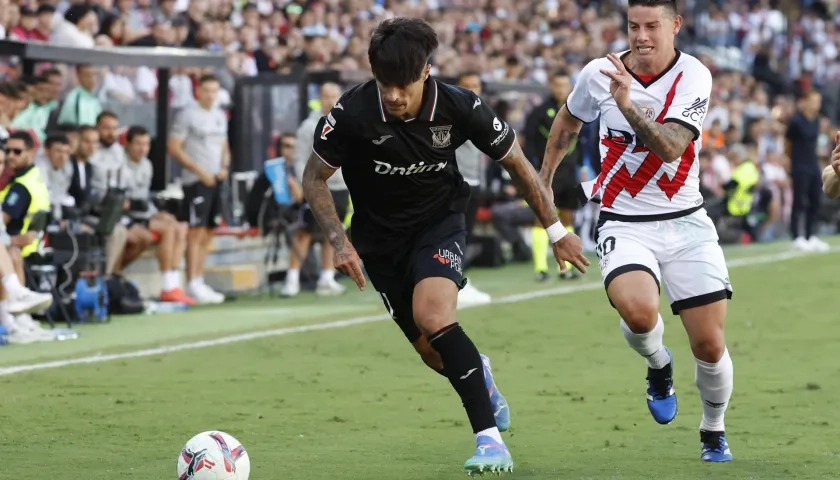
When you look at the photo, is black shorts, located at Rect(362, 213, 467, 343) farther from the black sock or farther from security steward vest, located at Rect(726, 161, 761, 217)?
security steward vest, located at Rect(726, 161, 761, 217)

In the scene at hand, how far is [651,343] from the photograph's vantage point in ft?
24.9

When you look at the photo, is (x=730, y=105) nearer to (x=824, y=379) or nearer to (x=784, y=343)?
(x=784, y=343)

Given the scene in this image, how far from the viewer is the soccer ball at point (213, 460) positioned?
6402mm

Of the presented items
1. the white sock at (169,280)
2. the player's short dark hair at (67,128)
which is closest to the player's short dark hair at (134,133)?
the player's short dark hair at (67,128)

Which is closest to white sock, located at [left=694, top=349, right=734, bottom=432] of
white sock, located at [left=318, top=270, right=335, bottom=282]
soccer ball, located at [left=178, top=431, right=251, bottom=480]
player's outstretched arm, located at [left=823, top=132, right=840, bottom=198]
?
player's outstretched arm, located at [left=823, top=132, right=840, bottom=198]

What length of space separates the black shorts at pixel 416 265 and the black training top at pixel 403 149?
→ 65mm

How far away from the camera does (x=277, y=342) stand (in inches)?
507

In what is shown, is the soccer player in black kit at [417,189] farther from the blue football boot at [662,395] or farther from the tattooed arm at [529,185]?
the blue football boot at [662,395]

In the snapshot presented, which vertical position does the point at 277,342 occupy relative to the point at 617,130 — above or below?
below

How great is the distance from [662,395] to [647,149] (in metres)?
1.30

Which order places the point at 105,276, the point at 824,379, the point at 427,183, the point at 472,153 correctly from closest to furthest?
1. the point at 427,183
2. the point at 824,379
3. the point at 105,276
4. the point at 472,153

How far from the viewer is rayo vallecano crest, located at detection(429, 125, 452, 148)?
6.99 m

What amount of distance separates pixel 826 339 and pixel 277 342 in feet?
15.3

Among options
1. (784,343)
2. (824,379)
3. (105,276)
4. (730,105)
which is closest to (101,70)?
(105,276)
